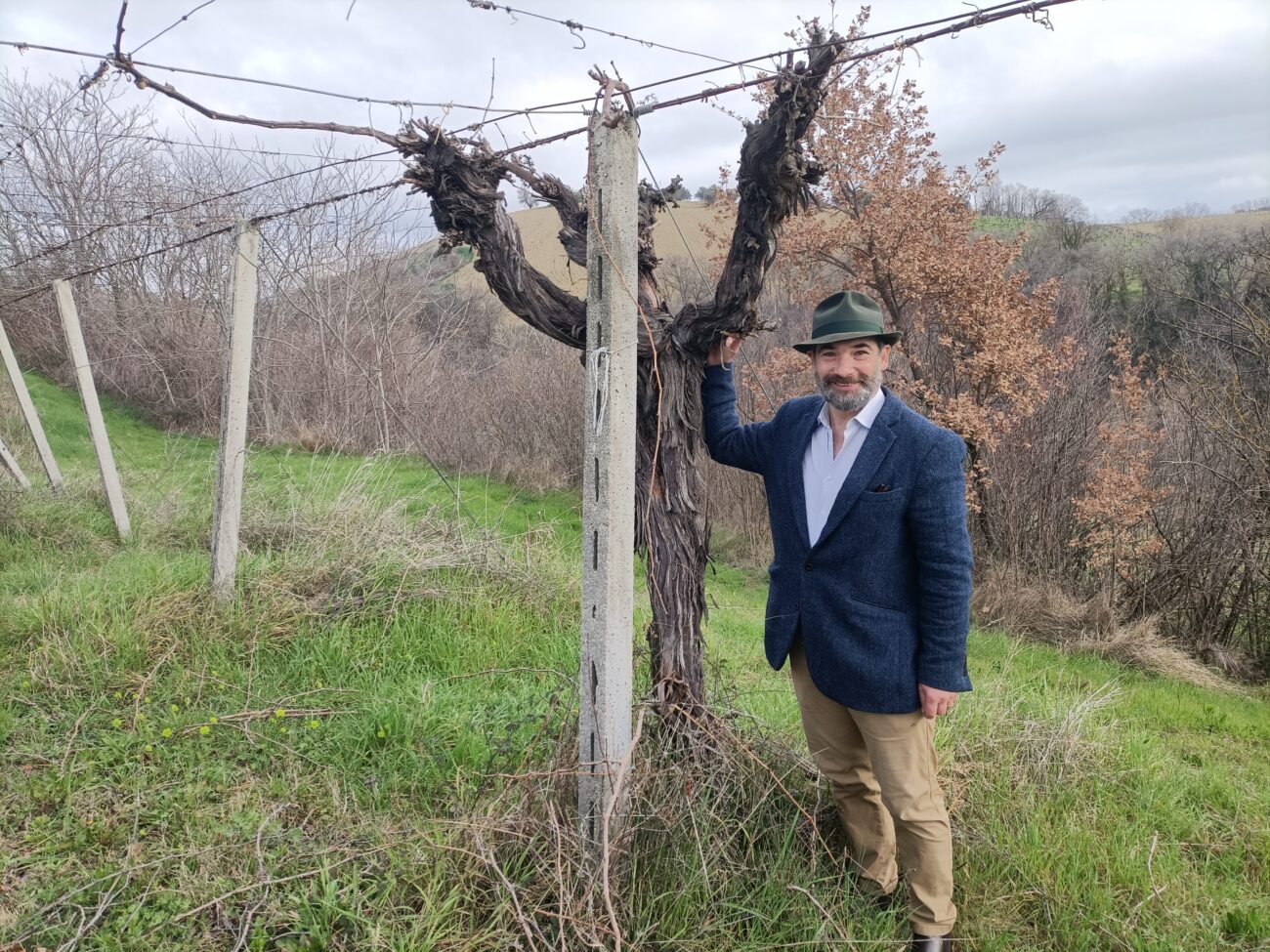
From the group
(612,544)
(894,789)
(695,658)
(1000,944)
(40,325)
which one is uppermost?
(40,325)

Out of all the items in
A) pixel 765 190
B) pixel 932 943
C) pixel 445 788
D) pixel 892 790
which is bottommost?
pixel 932 943

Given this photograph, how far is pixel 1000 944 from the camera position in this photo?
279 centimetres

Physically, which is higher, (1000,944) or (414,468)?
(414,468)

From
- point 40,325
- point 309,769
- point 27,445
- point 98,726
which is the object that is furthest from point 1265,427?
point 40,325

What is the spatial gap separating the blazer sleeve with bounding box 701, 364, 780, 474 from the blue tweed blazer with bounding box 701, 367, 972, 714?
38 centimetres

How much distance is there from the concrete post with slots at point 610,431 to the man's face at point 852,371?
0.65 meters

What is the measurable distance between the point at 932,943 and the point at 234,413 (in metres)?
4.56

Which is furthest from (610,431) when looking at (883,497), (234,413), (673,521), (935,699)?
(234,413)

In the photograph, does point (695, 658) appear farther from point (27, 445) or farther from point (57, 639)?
point (27, 445)

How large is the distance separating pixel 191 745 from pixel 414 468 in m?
8.29

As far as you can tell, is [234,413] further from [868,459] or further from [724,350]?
[868,459]

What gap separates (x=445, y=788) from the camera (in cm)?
335

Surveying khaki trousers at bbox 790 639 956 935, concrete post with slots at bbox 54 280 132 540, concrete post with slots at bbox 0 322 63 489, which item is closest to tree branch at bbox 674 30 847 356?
khaki trousers at bbox 790 639 956 935

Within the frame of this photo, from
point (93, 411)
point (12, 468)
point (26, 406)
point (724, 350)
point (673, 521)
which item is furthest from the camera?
point (12, 468)
